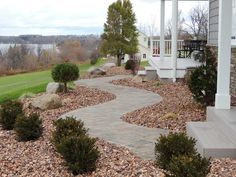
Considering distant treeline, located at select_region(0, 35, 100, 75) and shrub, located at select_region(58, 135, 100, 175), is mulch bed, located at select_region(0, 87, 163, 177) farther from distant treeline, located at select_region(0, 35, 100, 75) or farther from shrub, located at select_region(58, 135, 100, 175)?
distant treeline, located at select_region(0, 35, 100, 75)

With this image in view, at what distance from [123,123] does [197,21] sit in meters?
23.7

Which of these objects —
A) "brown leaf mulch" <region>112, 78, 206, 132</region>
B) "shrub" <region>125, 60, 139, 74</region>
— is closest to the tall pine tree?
"shrub" <region>125, 60, 139, 74</region>

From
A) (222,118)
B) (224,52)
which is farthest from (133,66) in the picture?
(222,118)

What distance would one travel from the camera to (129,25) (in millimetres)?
23531

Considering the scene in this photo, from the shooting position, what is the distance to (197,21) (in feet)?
99.2

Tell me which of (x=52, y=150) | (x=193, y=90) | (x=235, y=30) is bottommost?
(x=52, y=150)

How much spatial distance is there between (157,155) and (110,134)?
1.89 meters

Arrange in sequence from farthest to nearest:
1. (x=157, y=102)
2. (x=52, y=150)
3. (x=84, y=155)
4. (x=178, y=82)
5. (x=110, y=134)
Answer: (x=178, y=82) < (x=157, y=102) < (x=110, y=134) < (x=52, y=150) < (x=84, y=155)

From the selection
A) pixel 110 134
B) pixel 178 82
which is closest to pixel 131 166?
pixel 110 134

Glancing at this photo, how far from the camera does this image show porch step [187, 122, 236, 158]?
5.11 meters

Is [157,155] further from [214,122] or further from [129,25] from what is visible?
[129,25]

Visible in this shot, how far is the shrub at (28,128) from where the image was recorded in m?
6.57

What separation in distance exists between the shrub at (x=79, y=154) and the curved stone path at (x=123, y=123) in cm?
80

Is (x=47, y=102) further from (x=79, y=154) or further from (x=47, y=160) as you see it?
(x=79, y=154)
